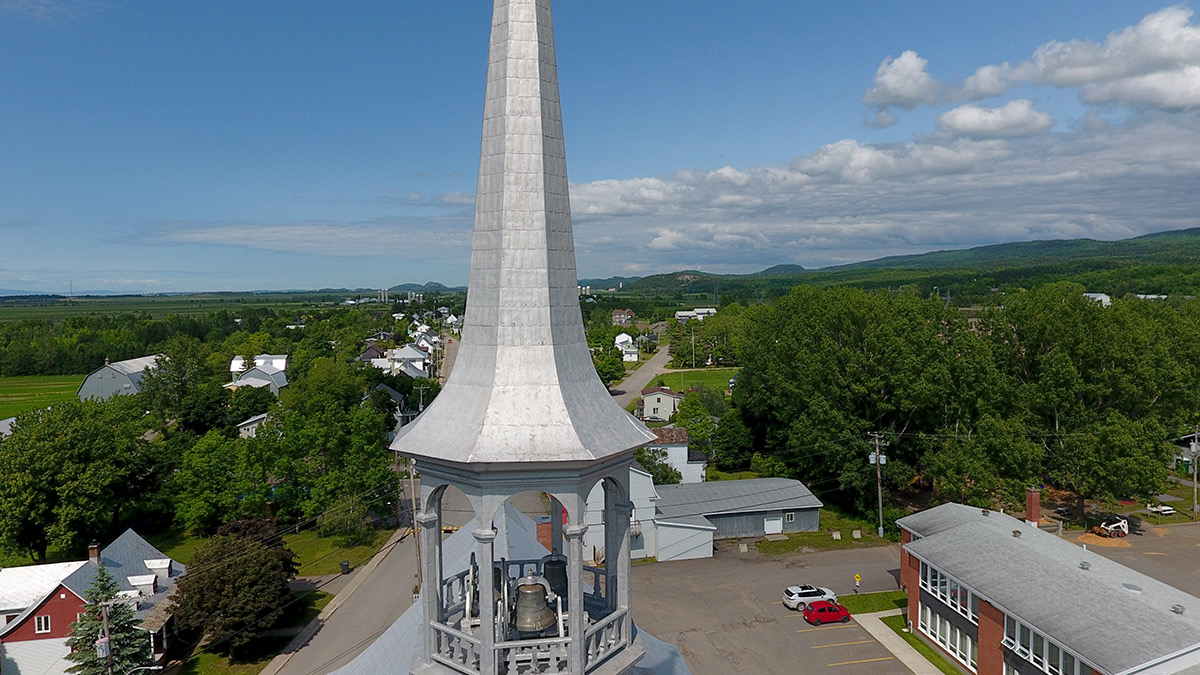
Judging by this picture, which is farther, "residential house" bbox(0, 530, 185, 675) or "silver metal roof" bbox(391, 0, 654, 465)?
"residential house" bbox(0, 530, 185, 675)

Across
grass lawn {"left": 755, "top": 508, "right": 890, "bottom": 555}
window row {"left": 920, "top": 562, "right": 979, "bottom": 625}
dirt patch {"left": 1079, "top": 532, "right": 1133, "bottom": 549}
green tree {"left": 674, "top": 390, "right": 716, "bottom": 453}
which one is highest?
green tree {"left": 674, "top": 390, "right": 716, "bottom": 453}

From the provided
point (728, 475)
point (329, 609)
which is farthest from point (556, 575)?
point (728, 475)

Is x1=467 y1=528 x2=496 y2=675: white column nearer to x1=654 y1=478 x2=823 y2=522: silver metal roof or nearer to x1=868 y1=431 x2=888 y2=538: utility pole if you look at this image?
x1=654 y1=478 x2=823 y2=522: silver metal roof

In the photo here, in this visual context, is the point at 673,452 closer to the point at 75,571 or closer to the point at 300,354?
the point at 75,571

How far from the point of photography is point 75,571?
2748 centimetres

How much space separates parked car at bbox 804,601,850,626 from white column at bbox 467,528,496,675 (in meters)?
25.8

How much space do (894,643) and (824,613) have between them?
9.72ft

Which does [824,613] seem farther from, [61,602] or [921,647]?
[61,602]

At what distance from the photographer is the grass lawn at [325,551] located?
1438 inches

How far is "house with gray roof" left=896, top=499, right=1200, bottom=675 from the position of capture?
19.0 metres

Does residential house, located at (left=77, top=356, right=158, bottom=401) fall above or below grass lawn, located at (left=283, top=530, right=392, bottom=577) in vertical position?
above

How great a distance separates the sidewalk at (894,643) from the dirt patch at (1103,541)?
1577 centimetres

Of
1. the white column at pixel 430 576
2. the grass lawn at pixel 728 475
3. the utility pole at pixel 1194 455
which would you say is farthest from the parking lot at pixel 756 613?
the utility pole at pixel 1194 455

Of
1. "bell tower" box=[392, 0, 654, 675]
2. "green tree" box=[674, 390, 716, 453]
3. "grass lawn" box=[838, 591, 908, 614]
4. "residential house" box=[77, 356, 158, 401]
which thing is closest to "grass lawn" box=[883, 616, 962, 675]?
"grass lawn" box=[838, 591, 908, 614]
